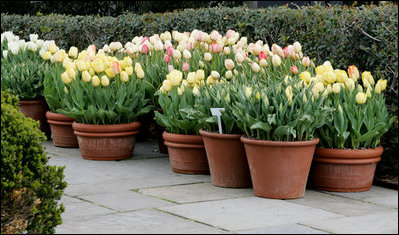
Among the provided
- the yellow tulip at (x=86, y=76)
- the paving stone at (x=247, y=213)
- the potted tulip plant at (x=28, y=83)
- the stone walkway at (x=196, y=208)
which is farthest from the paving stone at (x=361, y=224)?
the potted tulip plant at (x=28, y=83)

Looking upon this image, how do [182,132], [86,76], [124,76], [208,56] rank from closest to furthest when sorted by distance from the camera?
[182,132] < [86,76] < [124,76] < [208,56]

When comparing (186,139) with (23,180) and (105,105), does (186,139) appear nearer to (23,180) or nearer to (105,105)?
(105,105)

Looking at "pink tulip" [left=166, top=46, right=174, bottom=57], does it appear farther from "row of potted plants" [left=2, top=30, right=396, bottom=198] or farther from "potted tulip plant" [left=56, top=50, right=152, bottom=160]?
"potted tulip plant" [left=56, top=50, right=152, bottom=160]

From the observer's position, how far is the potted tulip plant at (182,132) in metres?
6.49

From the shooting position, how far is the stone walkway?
4.72 m

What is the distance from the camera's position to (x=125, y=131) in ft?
24.0

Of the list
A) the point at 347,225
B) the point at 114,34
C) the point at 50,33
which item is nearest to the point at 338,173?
the point at 347,225

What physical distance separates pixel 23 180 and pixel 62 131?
381 cm

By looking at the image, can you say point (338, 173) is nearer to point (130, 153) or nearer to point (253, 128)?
point (253, 128)

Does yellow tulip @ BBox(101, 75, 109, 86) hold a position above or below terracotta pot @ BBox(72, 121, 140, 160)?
above

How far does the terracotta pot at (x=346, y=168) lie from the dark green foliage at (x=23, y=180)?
8.13ft

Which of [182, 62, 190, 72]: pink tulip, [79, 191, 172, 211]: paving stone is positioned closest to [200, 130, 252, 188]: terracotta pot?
[79, 191, 172, 211]: paving stone

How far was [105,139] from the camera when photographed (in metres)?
7.25

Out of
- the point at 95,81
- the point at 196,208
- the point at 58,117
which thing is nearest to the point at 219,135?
the point at 196,208
